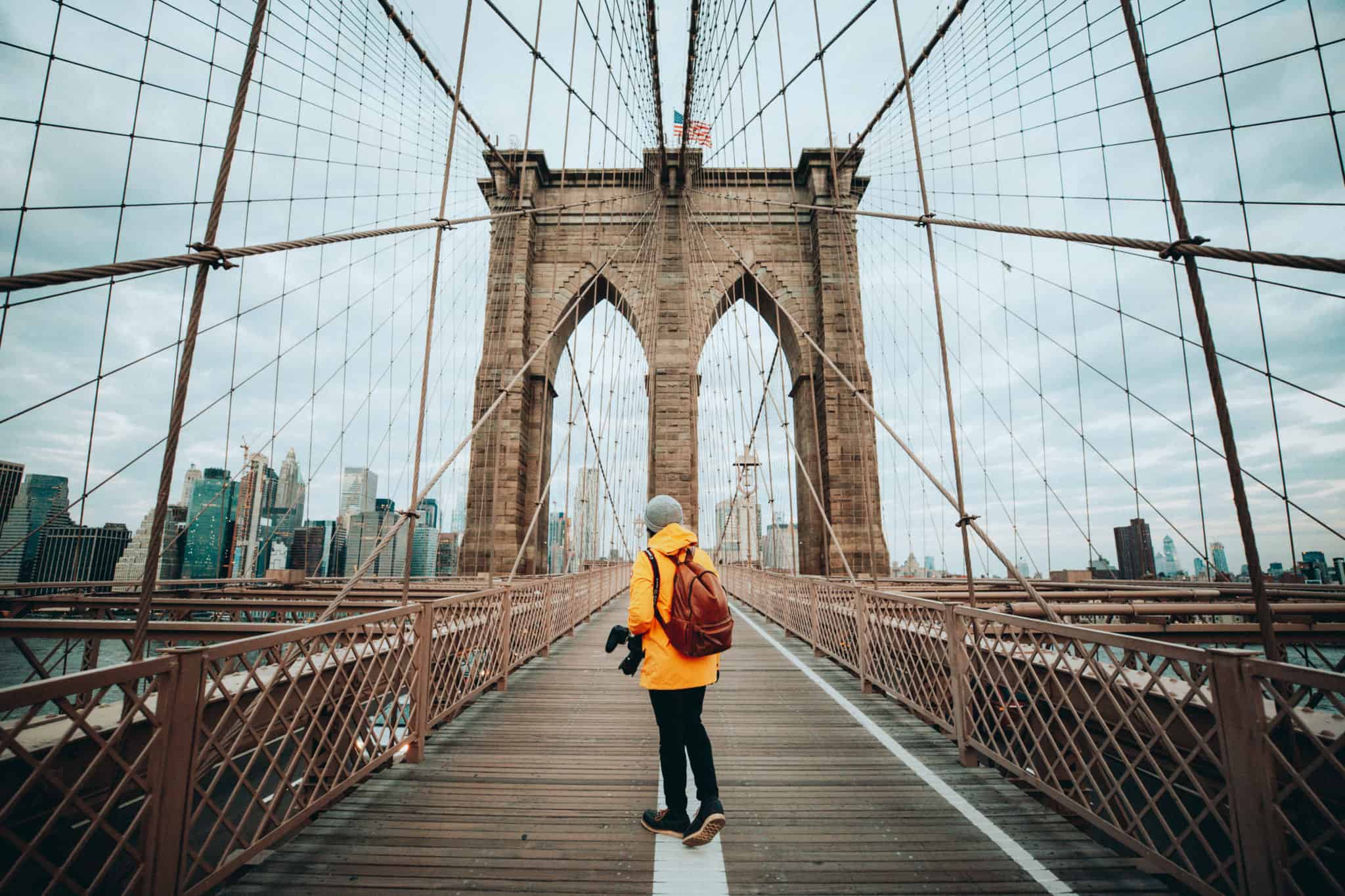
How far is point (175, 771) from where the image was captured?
162cm

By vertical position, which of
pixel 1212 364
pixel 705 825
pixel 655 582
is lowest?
pixel 705 825

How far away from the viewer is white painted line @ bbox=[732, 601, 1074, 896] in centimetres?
191

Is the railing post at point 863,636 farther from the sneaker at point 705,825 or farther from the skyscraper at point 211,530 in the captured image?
the skyscraper at point 211,530

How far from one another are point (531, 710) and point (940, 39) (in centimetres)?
985

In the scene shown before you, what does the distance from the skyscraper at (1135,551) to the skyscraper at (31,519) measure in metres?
14.0

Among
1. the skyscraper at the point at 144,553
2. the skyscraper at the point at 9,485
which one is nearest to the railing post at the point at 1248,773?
the skyscraper at the point at 9,485

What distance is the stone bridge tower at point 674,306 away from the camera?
1550cm

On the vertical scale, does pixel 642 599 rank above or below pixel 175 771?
above

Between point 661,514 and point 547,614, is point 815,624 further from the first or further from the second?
point 661,514

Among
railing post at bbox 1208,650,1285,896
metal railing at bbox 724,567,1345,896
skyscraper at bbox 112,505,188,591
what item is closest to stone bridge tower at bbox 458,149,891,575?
skyscraper at bbox 112,505,188,591

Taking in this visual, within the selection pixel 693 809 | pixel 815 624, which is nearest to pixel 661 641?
pixel 693 809

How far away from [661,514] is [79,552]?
7.19 m

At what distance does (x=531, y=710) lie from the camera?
4.06 m

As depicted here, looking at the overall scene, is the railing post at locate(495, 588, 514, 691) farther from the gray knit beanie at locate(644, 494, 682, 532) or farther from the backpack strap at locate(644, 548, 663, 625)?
the backpack strap at locate(644, 548, 663, 625)
